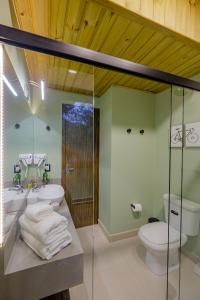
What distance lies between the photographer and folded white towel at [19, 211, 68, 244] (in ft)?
3.69

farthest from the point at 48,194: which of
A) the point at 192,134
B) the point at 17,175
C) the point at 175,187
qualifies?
the point at 192,134

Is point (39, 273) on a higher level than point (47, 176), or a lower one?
lower

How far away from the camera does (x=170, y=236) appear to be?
1.73 meters

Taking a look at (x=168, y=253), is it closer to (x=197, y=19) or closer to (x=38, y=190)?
(x=38, y=190)

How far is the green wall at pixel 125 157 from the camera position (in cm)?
226

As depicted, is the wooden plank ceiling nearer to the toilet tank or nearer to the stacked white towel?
the stacked white towel

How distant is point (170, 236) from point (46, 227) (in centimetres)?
136

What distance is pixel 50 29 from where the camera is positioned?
3.78ft

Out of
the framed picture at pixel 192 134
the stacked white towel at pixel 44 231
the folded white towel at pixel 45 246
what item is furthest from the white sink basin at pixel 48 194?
the framed picture at pixel 192 134

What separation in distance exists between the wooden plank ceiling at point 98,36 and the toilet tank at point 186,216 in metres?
1.55

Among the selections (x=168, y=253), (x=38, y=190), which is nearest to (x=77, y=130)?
(x=38, y=190)

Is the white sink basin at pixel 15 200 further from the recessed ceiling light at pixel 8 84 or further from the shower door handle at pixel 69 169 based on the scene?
the recessed ceiling light at pixel 8 84

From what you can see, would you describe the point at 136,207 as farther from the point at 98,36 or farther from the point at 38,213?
the point at 98,36

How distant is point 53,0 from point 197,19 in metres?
0.97
